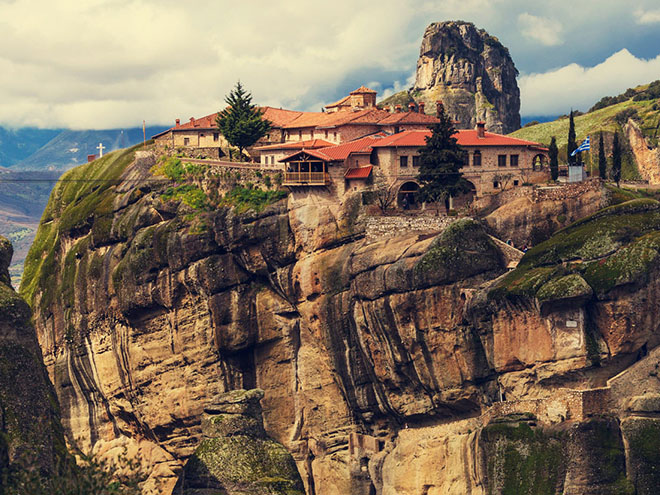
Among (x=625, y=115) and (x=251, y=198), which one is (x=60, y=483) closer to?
(x=251, y=198)

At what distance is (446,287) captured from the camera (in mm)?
95062

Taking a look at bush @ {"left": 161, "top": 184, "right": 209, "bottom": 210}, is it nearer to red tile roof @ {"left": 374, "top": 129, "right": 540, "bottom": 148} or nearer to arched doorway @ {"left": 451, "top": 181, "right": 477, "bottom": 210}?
red tile roof @ {"left": 374, "top": 129, "right": 540, "bottom": 148}

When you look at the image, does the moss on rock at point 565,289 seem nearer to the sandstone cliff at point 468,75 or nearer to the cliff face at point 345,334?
the cliff face at point 345,334

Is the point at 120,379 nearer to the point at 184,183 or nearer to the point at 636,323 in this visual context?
the point at 184,183

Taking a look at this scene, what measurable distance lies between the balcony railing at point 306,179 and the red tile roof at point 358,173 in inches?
74.7

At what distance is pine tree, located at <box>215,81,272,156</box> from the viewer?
392ft

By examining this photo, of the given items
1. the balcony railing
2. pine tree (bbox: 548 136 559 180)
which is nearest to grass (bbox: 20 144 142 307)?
the balcony railing

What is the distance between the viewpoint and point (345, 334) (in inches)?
→ 4085

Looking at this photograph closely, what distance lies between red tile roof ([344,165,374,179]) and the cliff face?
7.57 feet

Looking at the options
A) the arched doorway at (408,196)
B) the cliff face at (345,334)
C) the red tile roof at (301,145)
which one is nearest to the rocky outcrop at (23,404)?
the cliff face at (345,334)

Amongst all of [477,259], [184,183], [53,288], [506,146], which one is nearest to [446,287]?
[477,259]

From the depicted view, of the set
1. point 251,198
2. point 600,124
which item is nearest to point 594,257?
point 251,198

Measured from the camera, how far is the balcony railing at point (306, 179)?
347 ft

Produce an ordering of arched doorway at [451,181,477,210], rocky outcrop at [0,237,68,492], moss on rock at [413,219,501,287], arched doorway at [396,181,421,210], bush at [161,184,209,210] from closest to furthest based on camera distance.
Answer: rocky outcrop at [0,237,68,492] < moss on rock at [413,219,501,287] < arched doorway at [451,181,477,210] < arched doorway at [396,181,421,210] < bush at [161,184,209,210]
